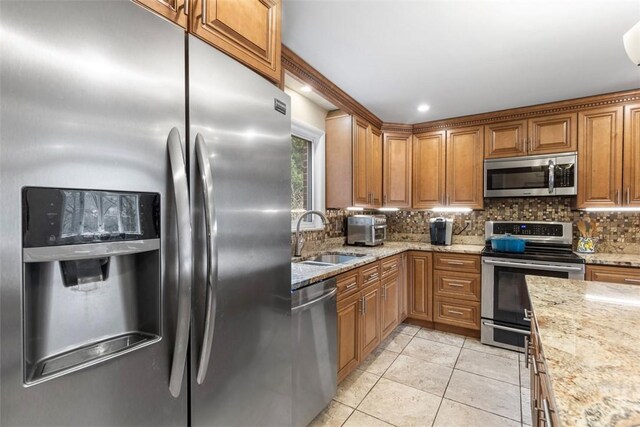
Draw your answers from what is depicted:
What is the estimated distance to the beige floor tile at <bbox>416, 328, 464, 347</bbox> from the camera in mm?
3018

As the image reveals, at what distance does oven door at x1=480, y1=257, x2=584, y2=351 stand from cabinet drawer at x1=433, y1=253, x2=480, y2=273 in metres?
0.10

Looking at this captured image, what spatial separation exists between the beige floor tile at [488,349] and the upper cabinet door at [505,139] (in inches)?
77.7

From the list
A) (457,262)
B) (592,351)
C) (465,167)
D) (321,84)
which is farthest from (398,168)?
(592,351)

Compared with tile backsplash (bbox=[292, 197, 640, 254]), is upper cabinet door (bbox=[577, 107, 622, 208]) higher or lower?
higher

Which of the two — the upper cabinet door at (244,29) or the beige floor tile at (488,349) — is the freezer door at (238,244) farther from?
the beige floor tile at (488,349)

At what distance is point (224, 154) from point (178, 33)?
0.36 m

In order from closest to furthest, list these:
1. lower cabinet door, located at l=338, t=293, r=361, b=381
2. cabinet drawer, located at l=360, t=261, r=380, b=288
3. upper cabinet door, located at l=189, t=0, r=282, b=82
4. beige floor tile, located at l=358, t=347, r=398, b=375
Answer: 1. upper cabinet door, located at l=189, t=0, r=282, b=82
2. lower cabinet door, located at l=338, t=293, r=361, b=381
3. cabinet drawer, located at l=360, t=261, r=380, b=288
4. beige floor tile, located at l=358, t=347, r=398, b=375

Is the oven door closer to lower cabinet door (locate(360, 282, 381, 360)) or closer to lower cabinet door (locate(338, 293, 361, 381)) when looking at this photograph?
lower cabinet door (locate(360, 282, 381, 360))

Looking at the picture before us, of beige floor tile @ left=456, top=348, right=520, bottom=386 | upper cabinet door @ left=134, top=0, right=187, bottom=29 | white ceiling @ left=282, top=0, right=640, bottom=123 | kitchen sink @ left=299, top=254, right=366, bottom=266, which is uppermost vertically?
white ceiling @ left=282, top=0, right=640, bottom=123

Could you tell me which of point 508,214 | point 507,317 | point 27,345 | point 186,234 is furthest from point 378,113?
point 27,345

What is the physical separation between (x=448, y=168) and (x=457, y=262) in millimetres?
1126

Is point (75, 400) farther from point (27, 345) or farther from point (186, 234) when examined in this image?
point (186, 234)

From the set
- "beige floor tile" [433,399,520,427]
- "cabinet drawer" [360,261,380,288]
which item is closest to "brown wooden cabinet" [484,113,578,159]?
"cabinet drawer" [360,261,380,288]

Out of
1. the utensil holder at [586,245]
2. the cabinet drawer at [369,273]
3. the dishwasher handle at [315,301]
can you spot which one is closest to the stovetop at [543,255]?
the utensil holder at [586,245]
